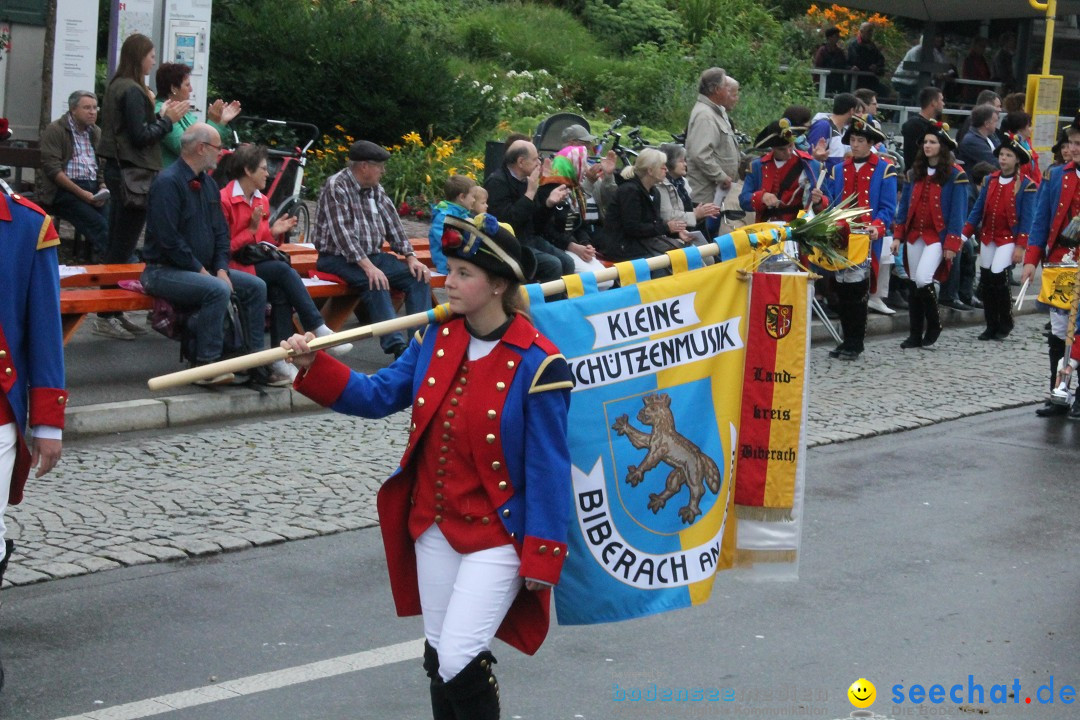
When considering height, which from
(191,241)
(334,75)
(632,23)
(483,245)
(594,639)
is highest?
(632,23)

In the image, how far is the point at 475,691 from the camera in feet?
14.0

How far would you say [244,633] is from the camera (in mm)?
6047

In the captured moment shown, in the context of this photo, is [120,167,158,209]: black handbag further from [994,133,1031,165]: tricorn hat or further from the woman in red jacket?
[994,133,1031,165]: tricorn hat

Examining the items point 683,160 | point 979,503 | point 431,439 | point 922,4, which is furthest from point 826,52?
point 431,439

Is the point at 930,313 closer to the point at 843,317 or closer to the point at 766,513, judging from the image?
the point at 843,317

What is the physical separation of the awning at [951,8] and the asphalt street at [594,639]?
18077mm

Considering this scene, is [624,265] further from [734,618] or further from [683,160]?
[683,160]

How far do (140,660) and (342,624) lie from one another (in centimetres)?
86

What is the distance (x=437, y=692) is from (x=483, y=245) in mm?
1318

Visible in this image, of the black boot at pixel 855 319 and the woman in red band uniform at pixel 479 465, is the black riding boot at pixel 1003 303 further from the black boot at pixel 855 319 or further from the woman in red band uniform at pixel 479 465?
the woman in red band uniform at pixel 479 465

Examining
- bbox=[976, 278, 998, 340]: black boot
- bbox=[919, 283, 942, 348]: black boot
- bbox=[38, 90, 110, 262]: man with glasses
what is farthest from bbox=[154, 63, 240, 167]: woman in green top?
bbox=[976, 278, 998, 340]: black boot

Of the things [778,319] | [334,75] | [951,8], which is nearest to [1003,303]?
[334,75]

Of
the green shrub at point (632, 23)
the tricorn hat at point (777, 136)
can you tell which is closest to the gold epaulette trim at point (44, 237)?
the tricorn hat at point (777, 136)

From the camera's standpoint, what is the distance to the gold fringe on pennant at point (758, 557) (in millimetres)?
5223
